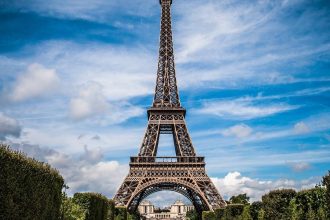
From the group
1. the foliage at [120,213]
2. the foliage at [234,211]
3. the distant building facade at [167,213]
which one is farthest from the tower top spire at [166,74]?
the distant building facade at [167,213]

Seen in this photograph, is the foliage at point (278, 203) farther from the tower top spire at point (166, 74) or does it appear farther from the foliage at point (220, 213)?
the tower top spire at point (166, 74)

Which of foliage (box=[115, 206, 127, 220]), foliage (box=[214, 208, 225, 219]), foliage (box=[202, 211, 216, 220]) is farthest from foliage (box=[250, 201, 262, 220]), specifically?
foliage (box=[115, 206, 127, 220])

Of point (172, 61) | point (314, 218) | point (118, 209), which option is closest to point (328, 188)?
point (314, 218)

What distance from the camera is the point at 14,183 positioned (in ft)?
42.0

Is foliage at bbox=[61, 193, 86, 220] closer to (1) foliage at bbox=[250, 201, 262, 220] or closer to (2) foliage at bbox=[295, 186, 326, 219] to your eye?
(2) foliage at bbox=[295, 186, 326, 219]

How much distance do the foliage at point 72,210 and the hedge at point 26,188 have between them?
3.56 meters

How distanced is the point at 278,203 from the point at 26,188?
18.3m

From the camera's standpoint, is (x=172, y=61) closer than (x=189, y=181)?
No

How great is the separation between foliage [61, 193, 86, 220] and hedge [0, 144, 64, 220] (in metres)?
3.56

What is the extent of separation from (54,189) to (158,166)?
114 ft

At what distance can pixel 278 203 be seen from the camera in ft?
88.6

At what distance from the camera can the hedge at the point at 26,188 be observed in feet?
40.4

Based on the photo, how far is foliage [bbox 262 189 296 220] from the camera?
26.5 meters

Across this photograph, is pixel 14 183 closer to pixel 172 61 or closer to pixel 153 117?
pixel 153 117
